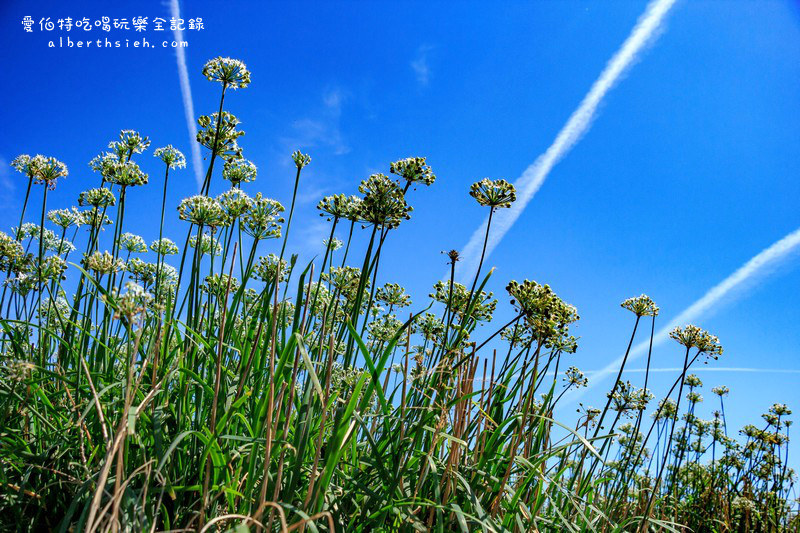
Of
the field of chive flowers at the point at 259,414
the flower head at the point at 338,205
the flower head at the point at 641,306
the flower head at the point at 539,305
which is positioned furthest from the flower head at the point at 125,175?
the flower head at the point at 641,306

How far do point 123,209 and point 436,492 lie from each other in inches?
131

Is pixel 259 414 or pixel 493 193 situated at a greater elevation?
pixel 493 193

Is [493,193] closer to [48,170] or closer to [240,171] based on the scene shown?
[240,171]

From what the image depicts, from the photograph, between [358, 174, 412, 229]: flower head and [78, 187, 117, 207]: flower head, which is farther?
[78, 187, 117, 207]: flower head

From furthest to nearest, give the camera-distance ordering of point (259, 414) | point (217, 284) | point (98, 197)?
point (98, 197), point (217, 284), point (259, 414)

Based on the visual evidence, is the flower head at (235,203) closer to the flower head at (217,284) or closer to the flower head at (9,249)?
the flower head at (217,284)

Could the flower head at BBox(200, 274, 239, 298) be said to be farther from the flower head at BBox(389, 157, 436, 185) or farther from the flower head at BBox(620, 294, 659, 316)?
the flower head at BBox(620, 294, 659, 316)

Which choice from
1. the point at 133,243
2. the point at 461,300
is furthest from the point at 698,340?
the point at 133,243

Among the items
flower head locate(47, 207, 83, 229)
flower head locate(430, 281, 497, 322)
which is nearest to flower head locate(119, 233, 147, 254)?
flower head locate(47, 207, 83, 229)

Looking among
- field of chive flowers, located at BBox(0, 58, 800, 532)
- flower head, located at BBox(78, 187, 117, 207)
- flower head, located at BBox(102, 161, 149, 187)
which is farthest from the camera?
flower head, located at BBox(78, 187, 117, 207)

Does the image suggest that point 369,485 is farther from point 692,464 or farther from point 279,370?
point 692,464

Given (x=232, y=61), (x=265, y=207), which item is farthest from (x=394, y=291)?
(x=232, y=61)

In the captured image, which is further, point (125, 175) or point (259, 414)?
point (125, 175)

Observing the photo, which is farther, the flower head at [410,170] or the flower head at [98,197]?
the flower head at [98,197]
